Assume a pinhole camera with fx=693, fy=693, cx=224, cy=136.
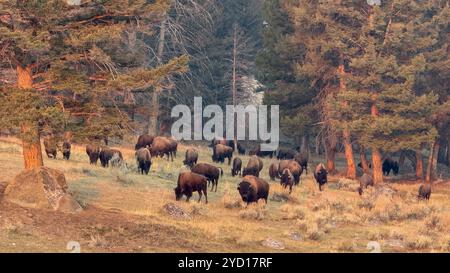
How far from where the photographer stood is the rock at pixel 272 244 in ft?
62.9

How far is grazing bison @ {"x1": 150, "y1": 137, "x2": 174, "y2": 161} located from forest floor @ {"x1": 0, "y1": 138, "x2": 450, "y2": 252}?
12.5 feet

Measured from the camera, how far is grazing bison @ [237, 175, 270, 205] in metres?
25.7

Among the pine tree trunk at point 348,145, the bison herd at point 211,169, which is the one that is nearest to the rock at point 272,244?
the bison herd at point 211,169

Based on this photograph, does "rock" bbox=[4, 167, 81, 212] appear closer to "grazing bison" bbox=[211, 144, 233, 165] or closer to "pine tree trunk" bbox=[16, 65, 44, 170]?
"pine tree trunk" bbox=[16, 65, 44, 170]

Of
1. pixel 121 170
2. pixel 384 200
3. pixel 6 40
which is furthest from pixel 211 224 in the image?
pixel 384 200

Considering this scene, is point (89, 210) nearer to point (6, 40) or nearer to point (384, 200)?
point (6, 40)

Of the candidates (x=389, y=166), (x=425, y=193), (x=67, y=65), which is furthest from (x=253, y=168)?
(x=67, y=65)

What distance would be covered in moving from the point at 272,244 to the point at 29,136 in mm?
7265

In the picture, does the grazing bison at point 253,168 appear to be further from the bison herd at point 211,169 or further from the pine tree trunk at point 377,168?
the pine tree trunk at point 377,168

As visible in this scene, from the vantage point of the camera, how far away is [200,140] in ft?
197

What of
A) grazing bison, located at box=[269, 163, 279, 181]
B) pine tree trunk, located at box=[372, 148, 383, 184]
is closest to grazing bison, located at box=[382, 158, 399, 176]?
pine tree trunk, located at box=[372, 148, 383, 184]

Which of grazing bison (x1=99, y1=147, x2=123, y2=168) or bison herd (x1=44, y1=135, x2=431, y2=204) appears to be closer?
bison herd (x1=44, y1=135, x2=431, y2=204)

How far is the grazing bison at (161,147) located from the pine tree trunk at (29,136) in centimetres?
1814
